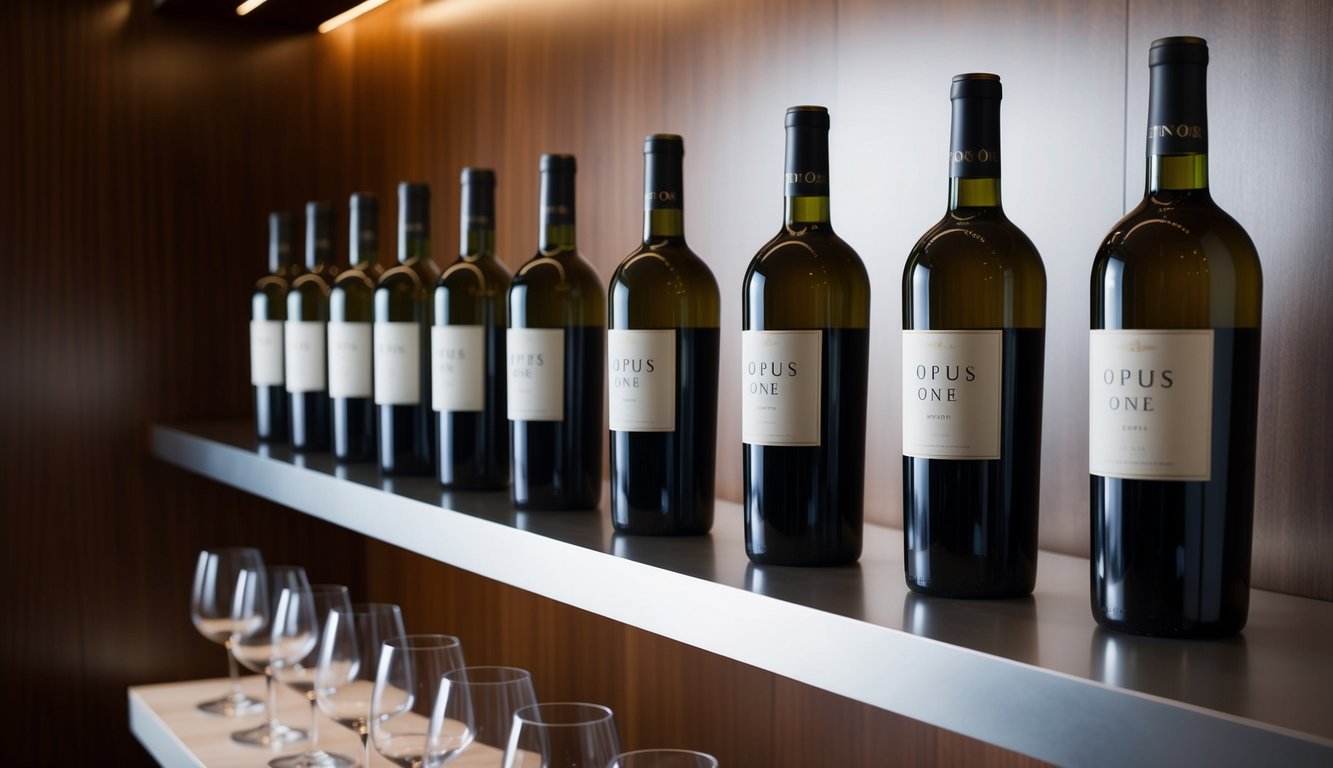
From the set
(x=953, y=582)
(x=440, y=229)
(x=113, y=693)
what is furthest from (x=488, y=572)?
(x=113, y=693)

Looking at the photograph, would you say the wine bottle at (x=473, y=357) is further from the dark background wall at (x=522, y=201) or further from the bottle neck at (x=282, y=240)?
the bottle neck at (x=282, y=240)

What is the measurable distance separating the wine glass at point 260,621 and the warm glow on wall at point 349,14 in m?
0.79

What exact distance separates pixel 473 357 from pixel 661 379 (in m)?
0.28

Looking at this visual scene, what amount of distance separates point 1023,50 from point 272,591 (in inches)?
45.2

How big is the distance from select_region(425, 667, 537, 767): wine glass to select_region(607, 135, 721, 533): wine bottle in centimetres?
17

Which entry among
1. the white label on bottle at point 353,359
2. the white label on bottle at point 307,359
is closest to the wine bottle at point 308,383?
the white label on bottle at point 307,359

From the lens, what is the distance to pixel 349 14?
189 centimetres

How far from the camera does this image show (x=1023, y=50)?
0.86m

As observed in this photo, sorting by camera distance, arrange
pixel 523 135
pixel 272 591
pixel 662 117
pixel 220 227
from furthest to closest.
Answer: pixel 220 227
pixel 272 591
pixel 523 135
pixel 662 117

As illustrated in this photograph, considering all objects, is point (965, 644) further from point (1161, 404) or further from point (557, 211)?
point (557, 211)

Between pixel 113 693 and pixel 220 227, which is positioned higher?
pixel 220 227

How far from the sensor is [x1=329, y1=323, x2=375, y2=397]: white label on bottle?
128 centimetres

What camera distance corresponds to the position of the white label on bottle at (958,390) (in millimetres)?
632

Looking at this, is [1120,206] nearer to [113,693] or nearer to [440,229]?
[440,229]
